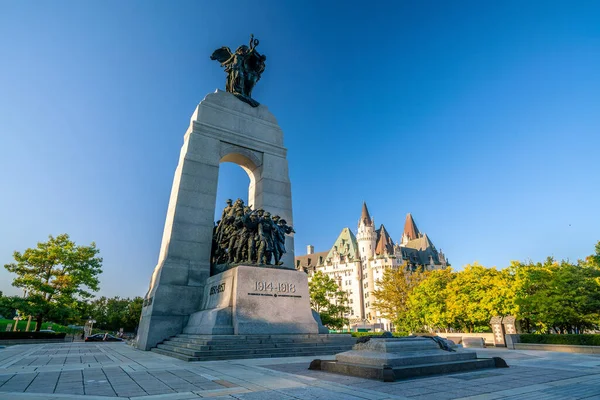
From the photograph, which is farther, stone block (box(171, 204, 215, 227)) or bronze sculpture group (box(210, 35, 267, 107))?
bronze sculpture group (box(210, 35, 267, 107))

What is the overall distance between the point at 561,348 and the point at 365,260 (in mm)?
94162

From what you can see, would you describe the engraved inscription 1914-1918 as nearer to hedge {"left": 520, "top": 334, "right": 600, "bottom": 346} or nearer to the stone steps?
the stone steps

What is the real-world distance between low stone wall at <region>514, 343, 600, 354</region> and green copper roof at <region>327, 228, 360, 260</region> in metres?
94.6

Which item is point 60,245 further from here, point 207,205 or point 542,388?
point 542,388

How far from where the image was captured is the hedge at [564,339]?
1488 cm

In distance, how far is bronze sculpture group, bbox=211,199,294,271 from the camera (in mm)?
15297

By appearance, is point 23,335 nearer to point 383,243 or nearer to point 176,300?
point 176,300

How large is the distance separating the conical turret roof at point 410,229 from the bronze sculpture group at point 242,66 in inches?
4328

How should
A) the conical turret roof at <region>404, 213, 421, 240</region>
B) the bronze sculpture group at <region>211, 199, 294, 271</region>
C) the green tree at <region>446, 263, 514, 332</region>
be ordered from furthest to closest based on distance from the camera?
the conical turret roof at <region>404, 213, 421, 240</region>, the green tree at <region>446, 263, 514, 332</region>, the bronze sculpture group at <region>211, 199, 294, 271</region>

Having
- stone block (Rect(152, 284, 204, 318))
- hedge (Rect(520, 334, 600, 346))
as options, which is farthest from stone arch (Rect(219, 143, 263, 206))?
hedge (Rect(520, 334, 600, 346))

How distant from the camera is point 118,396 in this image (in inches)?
202

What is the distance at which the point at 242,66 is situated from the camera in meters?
24.4

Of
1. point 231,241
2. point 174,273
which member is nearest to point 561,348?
point 231,241

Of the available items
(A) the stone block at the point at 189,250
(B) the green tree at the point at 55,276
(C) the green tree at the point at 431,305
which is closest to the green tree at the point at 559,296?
(C) the green tree at the point at 431,305
